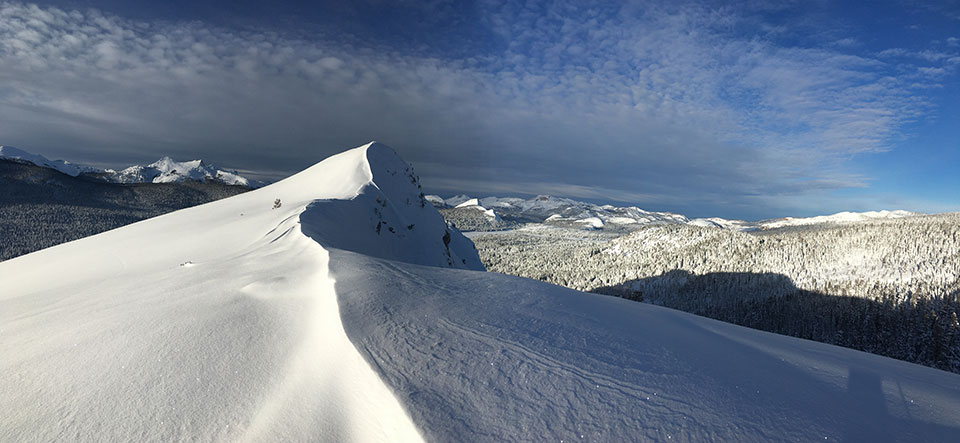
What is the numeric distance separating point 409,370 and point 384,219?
22223mm

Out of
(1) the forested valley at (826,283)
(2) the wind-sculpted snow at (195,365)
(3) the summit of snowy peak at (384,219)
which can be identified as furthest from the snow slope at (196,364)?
(1) the forested valley at (826,283)

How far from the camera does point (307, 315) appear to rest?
226 inches

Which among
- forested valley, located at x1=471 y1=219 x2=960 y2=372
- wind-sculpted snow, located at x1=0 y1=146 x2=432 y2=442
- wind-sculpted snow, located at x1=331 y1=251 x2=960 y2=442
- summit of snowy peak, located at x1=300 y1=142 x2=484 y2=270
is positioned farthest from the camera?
forested valley, located at x1=471 y1=219 x2=960 y2=372

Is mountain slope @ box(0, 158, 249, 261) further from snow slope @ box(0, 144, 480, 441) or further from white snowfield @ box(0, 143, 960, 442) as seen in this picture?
white snowfield @ box(0, 143, 960, 442)

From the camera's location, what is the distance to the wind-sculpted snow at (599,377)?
143 inches

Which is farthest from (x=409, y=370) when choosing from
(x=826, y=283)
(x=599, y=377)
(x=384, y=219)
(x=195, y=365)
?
(x=826, y=283)

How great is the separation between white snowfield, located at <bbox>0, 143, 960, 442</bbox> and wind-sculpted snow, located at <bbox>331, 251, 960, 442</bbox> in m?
0.03

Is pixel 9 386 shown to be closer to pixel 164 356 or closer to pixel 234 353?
pixel 164 356

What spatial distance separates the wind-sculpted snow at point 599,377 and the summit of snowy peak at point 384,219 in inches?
379

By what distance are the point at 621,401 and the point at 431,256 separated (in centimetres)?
2522

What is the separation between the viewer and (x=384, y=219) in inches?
1001

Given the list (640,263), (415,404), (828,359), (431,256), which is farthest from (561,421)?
(640,263)

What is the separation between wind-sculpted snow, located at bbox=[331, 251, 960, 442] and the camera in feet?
12.0

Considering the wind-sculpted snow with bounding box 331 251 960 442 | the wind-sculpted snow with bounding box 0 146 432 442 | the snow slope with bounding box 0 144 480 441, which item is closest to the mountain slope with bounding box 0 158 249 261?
the snow slope with bounding box 0 144 480 441
